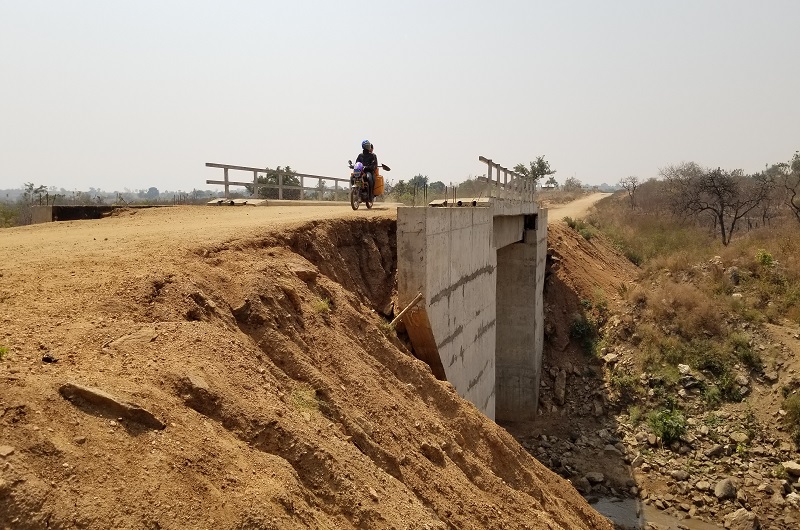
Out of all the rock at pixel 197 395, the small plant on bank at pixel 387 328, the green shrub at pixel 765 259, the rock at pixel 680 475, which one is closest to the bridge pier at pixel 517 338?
the rock at pixel 680 475

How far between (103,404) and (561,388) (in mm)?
17975

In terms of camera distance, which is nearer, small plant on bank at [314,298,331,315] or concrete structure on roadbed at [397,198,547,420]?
small plant on bank at [314,298,331,315]

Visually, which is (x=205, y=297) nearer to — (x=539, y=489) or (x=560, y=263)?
(x=539, y=489)

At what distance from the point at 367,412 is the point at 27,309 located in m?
3.02

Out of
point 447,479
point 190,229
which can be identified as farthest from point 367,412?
point 190,229

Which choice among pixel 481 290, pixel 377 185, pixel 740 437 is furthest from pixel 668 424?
pixel 377 185

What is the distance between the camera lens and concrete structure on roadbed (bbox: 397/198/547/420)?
372 inches

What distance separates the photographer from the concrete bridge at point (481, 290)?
9.45 metres

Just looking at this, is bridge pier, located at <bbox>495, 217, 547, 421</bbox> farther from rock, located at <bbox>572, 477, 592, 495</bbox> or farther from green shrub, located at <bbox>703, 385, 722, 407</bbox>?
green shrub, located at <bbox>703, 385, 722, 407</bbox>

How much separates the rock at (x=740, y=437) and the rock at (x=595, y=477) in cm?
381

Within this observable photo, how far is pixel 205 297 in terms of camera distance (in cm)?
553

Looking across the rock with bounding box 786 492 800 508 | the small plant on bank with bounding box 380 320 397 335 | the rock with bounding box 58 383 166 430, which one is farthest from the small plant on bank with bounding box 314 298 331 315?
the rock with bounding box 786 492 800 508

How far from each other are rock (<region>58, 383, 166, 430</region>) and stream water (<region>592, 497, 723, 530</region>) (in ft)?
40.6

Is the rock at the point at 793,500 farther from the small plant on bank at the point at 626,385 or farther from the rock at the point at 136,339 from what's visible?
the rock at the point at 136,339
